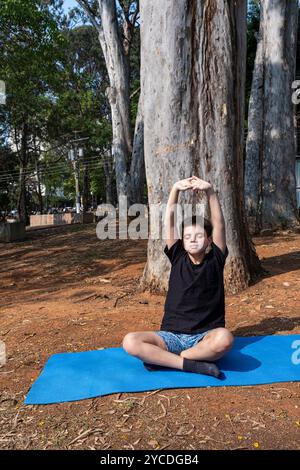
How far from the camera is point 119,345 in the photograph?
4.19 meters

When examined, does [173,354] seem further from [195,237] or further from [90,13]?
[90,13]

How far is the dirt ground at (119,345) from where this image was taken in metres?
2.63

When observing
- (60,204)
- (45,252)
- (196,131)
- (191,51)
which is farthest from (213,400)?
(60,204)

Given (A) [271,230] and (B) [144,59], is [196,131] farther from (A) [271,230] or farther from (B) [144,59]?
(A) [271,230]

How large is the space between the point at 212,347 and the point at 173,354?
0.29 metres

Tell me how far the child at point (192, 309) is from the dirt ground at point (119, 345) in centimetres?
28

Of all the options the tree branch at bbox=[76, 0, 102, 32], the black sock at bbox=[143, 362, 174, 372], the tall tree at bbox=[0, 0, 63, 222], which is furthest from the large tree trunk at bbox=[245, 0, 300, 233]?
the black sock at bbox=[143, 362, 174, 372]

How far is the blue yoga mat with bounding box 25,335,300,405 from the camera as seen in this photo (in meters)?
3.20

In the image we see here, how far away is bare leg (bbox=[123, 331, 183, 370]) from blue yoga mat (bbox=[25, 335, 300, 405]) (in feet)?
0.30

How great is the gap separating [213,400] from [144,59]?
4.30m

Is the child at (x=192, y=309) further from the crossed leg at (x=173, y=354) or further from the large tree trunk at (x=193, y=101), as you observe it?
the large tree trunk at (x=193, y=101)

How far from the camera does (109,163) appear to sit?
37.0 meters

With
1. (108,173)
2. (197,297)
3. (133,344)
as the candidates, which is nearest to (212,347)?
(197,297)

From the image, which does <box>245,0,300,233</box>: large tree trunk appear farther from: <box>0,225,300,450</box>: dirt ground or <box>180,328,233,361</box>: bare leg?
<box>180,328,233,361</box>: bare leg
